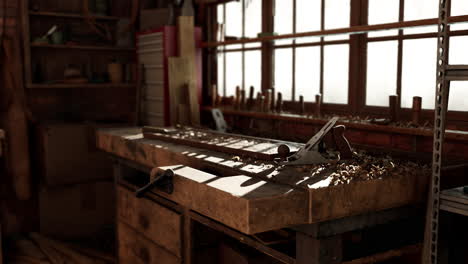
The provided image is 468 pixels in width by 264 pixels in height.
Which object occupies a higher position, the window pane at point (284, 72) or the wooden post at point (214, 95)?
the window pane at point (284, 72)

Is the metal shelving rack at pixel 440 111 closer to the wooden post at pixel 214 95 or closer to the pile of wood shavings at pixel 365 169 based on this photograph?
the pile of wood shavings at pixel 365 169

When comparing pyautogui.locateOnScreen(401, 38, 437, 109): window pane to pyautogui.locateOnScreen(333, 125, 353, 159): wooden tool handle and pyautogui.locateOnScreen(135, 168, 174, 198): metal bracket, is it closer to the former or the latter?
pyautogui.locateOnScreen(333, 125, 353, 159): wooden tool handle

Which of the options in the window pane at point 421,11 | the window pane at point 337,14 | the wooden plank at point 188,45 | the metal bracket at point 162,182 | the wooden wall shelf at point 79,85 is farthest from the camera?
the wooden wall shelf at point 79,85

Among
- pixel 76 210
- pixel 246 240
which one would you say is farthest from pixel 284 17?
pixel 76 210

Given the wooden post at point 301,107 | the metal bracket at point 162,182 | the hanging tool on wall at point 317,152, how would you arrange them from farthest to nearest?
the wooden post at point 301,107 → the hanging tool on wall at point 317,152 → the metal bracket at point 162,182

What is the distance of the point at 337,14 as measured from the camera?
3416 millimetres

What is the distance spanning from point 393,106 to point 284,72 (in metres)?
1.25

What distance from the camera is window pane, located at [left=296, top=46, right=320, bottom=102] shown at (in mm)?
3662

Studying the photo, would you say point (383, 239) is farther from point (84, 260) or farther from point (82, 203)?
point (82, 203)

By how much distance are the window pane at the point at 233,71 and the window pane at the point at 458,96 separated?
81.6 inches

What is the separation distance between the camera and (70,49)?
204 inches

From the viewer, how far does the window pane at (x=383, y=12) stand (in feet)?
9.94

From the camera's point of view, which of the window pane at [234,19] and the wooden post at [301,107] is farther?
the window pane at [234,19]

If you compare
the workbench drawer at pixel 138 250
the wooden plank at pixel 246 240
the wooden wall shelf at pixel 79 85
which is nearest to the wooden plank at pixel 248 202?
the wooden plank at pixel 246 240
